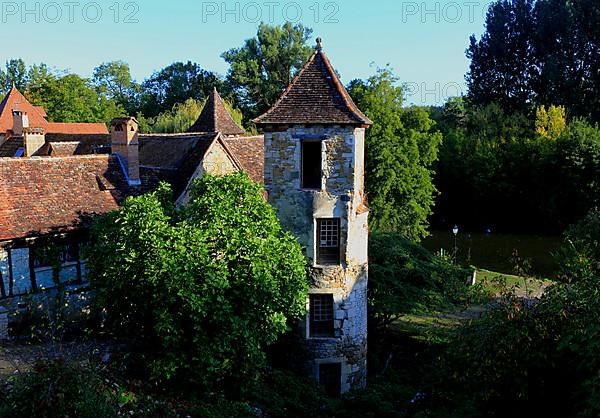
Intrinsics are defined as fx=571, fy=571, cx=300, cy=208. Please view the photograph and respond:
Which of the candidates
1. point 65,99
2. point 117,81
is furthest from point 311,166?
point 117,81

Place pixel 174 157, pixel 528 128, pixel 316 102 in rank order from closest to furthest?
pixel 316 102, pixel 174 157, pixel 528 128

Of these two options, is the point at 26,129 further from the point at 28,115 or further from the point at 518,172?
the point at 518,172

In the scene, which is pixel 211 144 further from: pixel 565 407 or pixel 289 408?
pixel 565 407

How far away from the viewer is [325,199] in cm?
1738

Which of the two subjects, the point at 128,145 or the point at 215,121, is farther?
the point at 215,121

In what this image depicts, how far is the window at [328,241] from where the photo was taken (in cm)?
1770

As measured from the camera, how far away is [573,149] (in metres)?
45.4

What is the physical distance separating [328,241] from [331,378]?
4556 mm

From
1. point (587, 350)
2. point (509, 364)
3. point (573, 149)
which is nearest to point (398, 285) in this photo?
point (509, 364)

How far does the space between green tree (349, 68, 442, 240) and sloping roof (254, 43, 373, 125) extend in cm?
1529

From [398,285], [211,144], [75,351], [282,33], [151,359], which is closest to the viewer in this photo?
[151,359]

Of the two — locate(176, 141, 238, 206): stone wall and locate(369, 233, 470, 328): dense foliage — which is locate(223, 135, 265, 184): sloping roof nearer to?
locate(176, 141, 238, 206): stone wall

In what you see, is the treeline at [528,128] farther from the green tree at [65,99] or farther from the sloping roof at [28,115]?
the green tree at [65,99]

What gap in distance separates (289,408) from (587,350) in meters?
7.57
